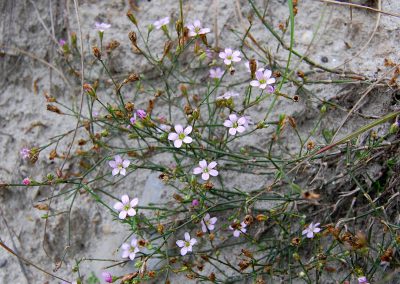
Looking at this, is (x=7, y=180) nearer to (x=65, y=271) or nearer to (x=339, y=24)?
(x=65, y=271)

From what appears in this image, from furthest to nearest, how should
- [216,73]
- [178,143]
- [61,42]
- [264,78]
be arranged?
1. [61,42]
2. [216,73]
3. [264,78]
4. [178,143]

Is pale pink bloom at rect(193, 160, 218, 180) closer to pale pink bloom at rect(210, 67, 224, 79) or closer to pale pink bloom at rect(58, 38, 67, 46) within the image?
pale pink bloom at rect(210, 67, 224, 79)

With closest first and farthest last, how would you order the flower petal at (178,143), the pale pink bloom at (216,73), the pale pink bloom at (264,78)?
the flower petal at (178,143) < the pale pink bloom at (264,78) < the pale pink bloom at (216,73)

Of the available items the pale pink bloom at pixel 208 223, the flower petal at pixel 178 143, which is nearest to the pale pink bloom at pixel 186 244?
the pale pink bloom at pixel 208 223

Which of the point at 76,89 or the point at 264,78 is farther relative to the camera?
the point at 76,89

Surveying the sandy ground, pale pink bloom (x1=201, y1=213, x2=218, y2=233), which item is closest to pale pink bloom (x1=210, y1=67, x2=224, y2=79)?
the sandy ground

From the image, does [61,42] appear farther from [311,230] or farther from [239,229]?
[311,230]

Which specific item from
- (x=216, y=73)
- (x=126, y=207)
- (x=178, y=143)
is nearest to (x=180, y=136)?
(x=178, y=143)

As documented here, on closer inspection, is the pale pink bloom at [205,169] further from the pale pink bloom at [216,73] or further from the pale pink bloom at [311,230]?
the pale pink bloom at [216,73]
